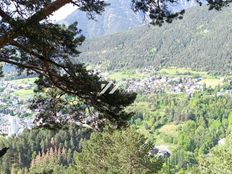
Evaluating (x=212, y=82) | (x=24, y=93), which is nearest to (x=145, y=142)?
(x=24, y=93)

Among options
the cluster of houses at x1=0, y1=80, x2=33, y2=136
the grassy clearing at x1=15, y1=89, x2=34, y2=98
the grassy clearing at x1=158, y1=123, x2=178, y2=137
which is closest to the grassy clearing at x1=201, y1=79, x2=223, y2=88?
the grassy clearing at x1=158, y1=123, x2=178, y2=137

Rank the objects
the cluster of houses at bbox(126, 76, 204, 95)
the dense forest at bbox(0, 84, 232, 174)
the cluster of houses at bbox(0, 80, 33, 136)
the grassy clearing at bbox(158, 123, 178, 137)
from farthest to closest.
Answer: the cluster of houses at bbox(126, 76, 204, 95)
the grassy clearing at bbox(158, 123, 178, 137)
the cluster of houses at bbox(0, 80, 33, 136)
the dense forest at bbox(0, 84, 232, 174)

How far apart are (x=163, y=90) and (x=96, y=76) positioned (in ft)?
579

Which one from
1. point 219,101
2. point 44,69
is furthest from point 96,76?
point 219,101

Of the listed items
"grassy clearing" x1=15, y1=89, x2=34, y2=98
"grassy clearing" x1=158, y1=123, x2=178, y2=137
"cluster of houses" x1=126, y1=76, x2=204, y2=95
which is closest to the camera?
"grassy clearing" x1=158, y1=123, x2=178, y2=137

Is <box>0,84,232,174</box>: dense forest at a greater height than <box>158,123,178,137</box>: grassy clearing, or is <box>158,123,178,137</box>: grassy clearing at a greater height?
<box>0,84,232,174</box>: dense forest

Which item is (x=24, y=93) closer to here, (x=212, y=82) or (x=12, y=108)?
(x=12, y=108)

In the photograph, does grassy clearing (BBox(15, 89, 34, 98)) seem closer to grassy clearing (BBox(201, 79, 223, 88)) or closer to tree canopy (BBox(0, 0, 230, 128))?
grassy clearing (BBox(201, 79, 223, 88))

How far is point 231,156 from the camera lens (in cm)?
1527

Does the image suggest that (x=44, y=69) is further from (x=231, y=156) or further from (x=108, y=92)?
(x=231, y=156)

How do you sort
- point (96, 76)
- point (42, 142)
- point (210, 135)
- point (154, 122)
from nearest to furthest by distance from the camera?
1. point (96, 76)
2. point (42, 142)
3. point (210, 135)
4. point (154, 122)

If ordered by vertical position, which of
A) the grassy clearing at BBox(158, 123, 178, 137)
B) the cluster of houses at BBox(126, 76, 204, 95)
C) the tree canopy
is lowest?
the grassy clearing at BBox(158, 123, 178, 137)

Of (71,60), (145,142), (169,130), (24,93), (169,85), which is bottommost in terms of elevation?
(169,130)

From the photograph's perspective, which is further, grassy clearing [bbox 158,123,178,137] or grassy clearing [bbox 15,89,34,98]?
grassy clearing [bbox 15,89,34,98]
